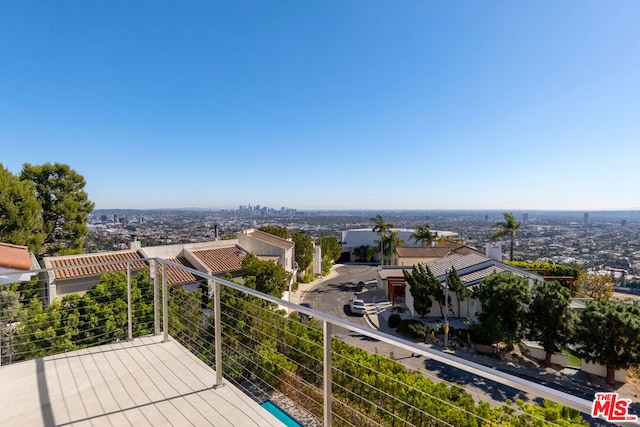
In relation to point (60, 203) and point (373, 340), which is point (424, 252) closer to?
point (373, 340)

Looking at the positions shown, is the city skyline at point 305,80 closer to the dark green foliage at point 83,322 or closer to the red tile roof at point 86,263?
the red tile roof at point 86,263

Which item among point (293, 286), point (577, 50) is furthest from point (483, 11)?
point (293, 286)

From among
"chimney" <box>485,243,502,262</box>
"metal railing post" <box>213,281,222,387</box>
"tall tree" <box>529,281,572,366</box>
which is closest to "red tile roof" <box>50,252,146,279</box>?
"metal railing post" <box>213,281,222,387</box>

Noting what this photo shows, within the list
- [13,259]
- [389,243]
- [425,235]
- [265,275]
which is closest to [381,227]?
[389,243]

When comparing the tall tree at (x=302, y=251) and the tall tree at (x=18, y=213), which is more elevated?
the tall tree at (x=18, y=213)

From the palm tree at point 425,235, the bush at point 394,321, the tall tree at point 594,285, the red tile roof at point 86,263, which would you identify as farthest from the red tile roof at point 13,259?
the palm tree at point 425,235

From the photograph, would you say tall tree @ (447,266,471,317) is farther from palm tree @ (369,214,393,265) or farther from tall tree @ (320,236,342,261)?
palm tree @ (369,214,393,265)

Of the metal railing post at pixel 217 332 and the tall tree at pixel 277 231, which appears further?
the tall tree at pixel 277 231

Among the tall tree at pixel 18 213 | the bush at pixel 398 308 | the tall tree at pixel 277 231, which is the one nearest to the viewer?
the tall tree at pixel 18 213
